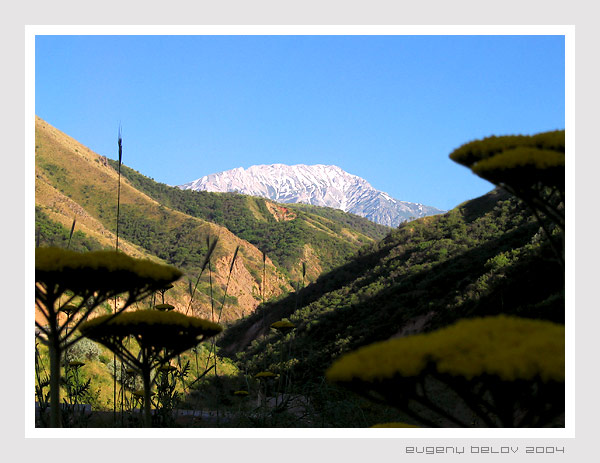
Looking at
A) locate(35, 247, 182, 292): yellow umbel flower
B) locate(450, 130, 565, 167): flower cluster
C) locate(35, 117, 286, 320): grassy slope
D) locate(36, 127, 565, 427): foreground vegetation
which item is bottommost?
locate(36, 127, 565, 427): foreground vegetation

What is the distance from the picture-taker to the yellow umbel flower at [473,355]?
12.2ft

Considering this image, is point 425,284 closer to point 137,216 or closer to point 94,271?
point 94,271

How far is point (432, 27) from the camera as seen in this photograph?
7.76 m

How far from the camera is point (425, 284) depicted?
117ft

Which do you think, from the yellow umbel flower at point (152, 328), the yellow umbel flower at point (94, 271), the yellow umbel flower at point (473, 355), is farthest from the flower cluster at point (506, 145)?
the yellow umbel flower at point (152, 328)

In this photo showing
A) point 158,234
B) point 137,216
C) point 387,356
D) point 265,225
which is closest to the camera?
point 387,356

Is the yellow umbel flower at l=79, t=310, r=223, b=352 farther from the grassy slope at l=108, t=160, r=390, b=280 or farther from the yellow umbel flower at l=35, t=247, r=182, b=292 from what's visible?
the grassy slope at l=108, t=160, r=390, b=280

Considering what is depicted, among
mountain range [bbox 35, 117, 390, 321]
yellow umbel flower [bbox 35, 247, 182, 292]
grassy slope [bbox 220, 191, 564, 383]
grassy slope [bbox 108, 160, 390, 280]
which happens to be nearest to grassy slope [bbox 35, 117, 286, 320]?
mountain range [bbox 35, 117, 390, 321]

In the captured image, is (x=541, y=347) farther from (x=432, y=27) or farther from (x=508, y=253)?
(x=508, y=253)

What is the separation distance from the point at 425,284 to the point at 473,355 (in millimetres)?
32703

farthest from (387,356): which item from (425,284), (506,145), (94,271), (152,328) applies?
(425,284)

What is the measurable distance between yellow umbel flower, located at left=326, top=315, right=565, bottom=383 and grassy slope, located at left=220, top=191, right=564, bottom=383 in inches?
384

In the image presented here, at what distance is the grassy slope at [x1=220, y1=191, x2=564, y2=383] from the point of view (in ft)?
75.4

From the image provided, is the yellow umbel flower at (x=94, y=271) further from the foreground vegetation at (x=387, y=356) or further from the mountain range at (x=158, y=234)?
the mountain range at (x=158, y=234)
